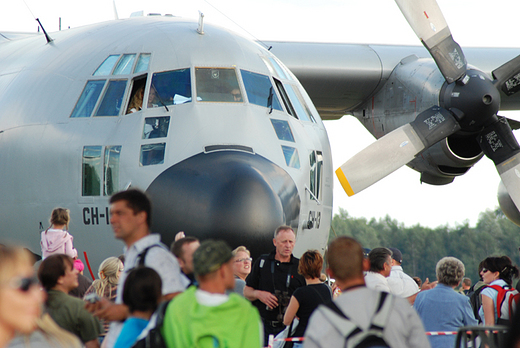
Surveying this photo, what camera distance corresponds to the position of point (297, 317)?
505 centimetres

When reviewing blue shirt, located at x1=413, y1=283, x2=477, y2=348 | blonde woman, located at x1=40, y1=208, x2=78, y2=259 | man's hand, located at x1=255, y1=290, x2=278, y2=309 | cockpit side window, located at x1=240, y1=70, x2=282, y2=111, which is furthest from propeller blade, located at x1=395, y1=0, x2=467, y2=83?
blonde woman, located at x1=40, y1=208, x2=78, y2=259

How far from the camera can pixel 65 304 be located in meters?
3.80

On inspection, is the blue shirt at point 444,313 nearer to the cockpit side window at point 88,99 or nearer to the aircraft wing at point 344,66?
the cockpit side window at point 88,99

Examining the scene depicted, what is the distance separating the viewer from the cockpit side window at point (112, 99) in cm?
738

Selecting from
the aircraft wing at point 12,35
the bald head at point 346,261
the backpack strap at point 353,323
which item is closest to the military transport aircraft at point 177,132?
the bald head at point 346,261

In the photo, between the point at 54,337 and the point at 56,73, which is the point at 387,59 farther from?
the point at 54,337

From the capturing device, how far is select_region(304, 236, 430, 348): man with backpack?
9.23 feet

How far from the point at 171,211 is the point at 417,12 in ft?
17.6

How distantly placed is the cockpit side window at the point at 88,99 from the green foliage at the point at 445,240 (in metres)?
57.2

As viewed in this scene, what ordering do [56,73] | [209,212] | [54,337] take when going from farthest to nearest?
[56,73]
[209,212]
[54,337]

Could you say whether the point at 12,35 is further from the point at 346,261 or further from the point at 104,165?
the point at 346,261

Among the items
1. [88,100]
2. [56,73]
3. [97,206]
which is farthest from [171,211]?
[56,73]

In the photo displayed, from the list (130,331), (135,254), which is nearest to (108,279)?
(135,254)

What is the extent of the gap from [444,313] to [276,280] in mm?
1471
